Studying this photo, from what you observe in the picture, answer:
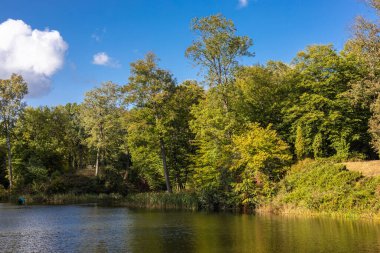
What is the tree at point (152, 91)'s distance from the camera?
140 ft

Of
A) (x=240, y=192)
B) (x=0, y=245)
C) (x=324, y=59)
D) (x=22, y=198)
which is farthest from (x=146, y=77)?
(x=0, y=245)

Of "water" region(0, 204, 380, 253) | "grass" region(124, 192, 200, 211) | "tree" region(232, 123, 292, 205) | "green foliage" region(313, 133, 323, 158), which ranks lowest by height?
"water" region(0, 204, 380, 253)

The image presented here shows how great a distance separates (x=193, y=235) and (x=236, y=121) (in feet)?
61.5

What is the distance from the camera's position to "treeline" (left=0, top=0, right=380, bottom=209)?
33.4 meters

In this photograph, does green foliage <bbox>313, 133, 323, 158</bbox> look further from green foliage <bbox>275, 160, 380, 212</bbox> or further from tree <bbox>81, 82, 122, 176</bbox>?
tree <bbox>81, 82, 122, 176</bbox>

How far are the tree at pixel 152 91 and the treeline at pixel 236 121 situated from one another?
4.7 inches

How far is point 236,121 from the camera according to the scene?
3781 cm

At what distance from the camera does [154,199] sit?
40656mm

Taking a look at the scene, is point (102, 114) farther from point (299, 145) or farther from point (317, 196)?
point (317, 196)

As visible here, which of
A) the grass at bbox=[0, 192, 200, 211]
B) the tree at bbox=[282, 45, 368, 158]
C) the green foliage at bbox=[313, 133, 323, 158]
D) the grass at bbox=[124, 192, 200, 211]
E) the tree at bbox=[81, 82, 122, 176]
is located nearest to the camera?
the grass at bbox=[124, 192, 200, 211]

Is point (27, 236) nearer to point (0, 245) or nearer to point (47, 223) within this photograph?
point (0, 245)

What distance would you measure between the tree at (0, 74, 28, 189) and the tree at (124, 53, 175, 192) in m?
27.3

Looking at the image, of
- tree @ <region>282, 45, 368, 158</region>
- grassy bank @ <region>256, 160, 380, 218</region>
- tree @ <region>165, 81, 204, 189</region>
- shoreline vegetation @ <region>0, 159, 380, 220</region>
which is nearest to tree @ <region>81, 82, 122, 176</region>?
tree @ <region>165, 81, 204, 189</region>

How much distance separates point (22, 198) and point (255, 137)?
108 feet
